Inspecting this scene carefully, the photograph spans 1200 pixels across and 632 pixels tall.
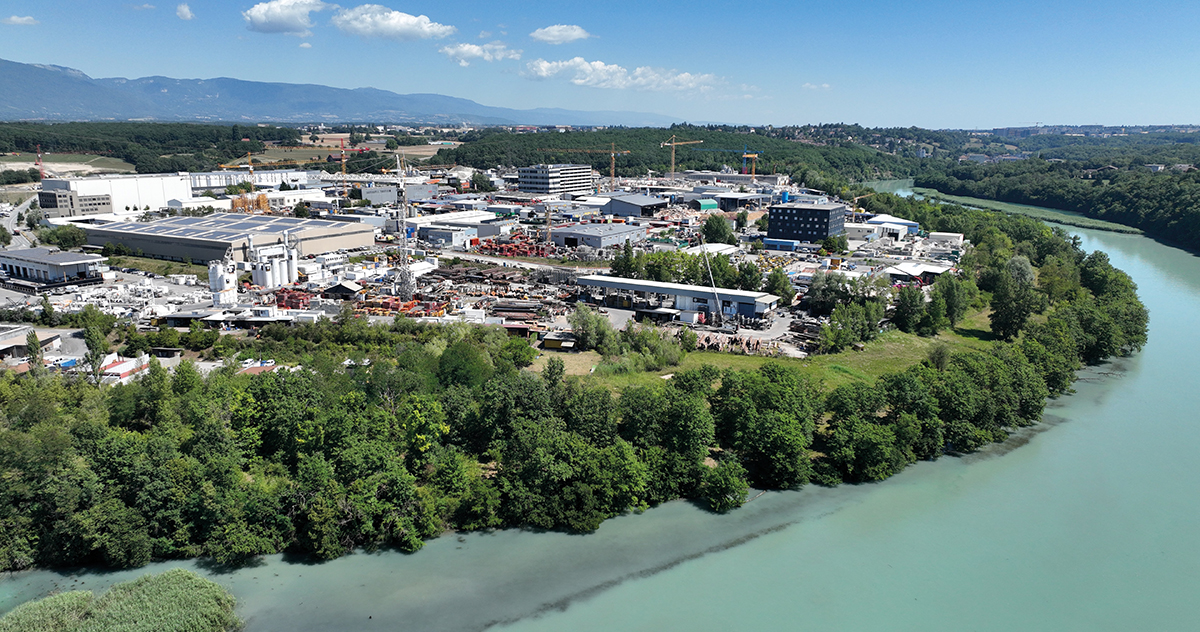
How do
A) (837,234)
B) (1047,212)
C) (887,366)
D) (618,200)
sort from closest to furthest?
(887,366) < (837,234) < (618,200) < (1047,212)

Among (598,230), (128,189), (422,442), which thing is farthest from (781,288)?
(128,189)

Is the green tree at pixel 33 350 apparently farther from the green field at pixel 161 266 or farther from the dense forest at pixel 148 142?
the dense forest at pixel 148 142

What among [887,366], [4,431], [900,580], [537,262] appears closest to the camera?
[900,580]

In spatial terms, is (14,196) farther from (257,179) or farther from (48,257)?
(48,257)

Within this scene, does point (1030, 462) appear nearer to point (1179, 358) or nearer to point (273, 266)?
point (1179, 358)

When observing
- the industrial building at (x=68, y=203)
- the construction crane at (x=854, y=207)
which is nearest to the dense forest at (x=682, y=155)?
the construction crane at (x=854, y=207)

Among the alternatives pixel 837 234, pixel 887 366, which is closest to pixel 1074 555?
pixel 887 366
